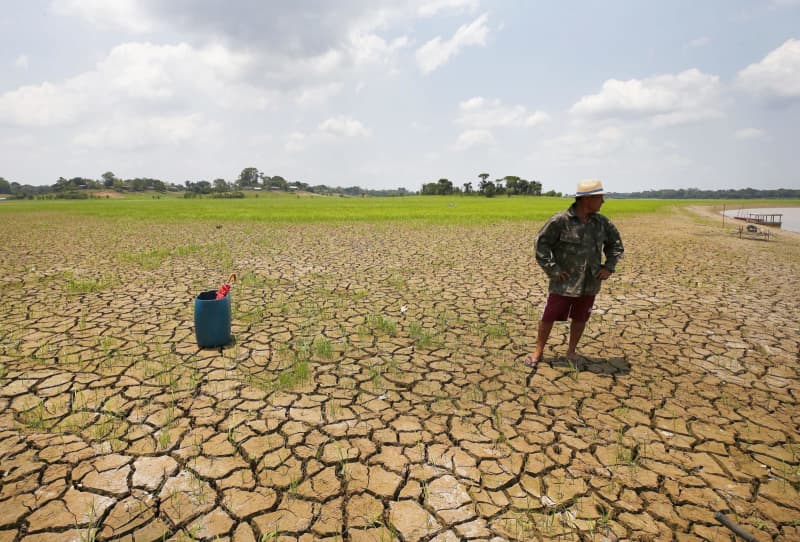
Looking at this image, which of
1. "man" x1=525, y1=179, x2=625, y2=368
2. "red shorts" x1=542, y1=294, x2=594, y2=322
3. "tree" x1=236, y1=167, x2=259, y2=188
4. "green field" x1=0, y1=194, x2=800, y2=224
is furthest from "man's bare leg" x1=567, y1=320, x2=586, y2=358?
"tree" x1=236, y1=167, x2=259, y2=188

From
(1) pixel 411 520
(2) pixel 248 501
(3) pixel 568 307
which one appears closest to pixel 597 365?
(3) pixel 568 307

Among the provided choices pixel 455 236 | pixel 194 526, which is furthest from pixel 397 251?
pixel 194 526

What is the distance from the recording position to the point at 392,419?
3463 mm

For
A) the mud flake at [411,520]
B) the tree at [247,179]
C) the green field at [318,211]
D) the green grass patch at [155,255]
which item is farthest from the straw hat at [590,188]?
the tree at [247,179]

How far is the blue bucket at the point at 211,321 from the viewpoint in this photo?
4.71m

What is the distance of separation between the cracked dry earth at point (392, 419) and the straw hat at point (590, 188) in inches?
74.5

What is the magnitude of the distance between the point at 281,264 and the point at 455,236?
8547 mm

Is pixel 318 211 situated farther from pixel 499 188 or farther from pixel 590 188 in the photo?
pixel 499 188

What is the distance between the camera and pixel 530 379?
4.19 meters

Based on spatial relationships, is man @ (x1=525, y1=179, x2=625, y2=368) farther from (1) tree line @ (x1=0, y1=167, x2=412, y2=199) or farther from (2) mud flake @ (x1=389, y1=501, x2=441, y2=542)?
(1) tree line @ (x1=0, y1=167, x2=412, y2=199)

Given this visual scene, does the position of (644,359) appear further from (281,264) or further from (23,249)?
(23,249)

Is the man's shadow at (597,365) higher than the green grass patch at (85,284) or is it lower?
lower

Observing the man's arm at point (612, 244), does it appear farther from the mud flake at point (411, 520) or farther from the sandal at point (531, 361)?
the mud flake at point (411, 520)

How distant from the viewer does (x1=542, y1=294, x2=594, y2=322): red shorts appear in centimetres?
418
